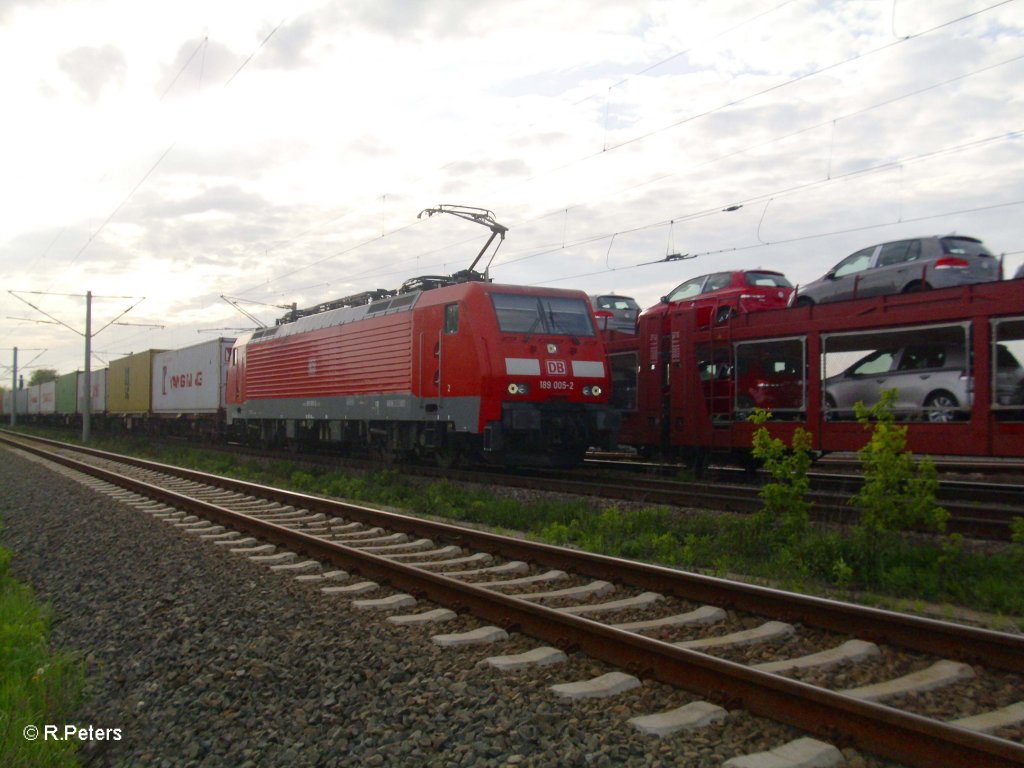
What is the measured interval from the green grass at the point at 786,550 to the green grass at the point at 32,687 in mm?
4596

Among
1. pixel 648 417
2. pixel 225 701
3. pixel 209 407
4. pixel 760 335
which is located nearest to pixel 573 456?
pixel 648 417

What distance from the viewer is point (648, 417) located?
585 inches

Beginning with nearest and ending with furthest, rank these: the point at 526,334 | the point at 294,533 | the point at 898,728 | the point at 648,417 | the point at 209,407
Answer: the point at 898,728
the point at 294,533
the point at 526,334
the point at 648,417
the point at 209,407

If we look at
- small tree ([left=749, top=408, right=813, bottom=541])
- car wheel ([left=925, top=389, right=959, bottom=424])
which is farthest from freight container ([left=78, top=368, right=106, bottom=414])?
small tree ([left=749, top=408, right=813, bottom=541])

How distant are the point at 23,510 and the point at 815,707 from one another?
495 inches

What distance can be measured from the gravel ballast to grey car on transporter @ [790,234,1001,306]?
958 centimetres

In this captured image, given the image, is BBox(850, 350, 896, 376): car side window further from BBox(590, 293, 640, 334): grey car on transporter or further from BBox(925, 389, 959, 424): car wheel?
BBox(590, 293, 640, 334): grey car on transporter

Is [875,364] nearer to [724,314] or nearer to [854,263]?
[854,263]

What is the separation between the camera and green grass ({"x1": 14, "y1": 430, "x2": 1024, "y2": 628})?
6.47 metres

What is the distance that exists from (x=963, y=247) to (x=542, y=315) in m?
6.38

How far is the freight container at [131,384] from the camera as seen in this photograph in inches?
1379

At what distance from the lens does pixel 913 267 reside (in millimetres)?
13008

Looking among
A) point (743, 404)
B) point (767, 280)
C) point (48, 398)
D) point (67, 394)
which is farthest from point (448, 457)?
point (48, 398)

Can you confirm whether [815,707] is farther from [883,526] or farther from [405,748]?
[883,526]
